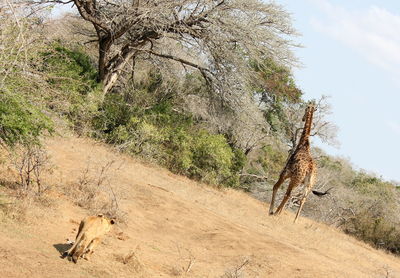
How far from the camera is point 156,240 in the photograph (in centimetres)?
976

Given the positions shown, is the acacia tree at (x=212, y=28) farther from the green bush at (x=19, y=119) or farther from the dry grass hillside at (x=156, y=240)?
the green bush at (x=19, y=119)

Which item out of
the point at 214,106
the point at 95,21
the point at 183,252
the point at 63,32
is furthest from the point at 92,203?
the point at 63,32

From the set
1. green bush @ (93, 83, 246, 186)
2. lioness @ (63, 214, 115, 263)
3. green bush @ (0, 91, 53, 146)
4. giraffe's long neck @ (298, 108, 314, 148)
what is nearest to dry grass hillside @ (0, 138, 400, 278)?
lioness @ (63, 214, 115, 263)

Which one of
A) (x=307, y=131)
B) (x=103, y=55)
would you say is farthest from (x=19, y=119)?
(x=103, y=55)

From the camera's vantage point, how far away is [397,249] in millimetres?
22172

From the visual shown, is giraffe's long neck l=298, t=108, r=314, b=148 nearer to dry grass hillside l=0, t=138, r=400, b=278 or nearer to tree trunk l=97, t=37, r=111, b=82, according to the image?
dry grass hillside l=0, t=138, r=400, b=278

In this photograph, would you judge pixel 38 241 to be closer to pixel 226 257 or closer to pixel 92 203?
pixel 92 203

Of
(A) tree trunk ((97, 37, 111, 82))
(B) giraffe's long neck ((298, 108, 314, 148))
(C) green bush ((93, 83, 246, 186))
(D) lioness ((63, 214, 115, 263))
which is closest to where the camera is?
(D) lioness ((63, 214, 115, 263))

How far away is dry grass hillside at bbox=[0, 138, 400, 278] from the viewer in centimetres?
715

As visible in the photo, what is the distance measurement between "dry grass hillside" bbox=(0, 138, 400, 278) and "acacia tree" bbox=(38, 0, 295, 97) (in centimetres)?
481

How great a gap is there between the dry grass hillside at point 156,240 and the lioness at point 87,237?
14cm

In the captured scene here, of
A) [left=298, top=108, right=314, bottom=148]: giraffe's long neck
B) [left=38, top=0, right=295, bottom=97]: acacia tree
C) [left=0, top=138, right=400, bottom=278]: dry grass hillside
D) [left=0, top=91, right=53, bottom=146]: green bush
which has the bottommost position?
[left=0, top=138, right=400, bottom=278]: dry grass hillside

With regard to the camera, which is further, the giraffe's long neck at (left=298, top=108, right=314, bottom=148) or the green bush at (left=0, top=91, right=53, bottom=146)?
the giraffe's long neck at (left=298, top=108, right=314, bottom=148)

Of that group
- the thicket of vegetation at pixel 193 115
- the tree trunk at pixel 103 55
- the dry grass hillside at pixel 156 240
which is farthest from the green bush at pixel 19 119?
the tree trunk at pixel 103 55
